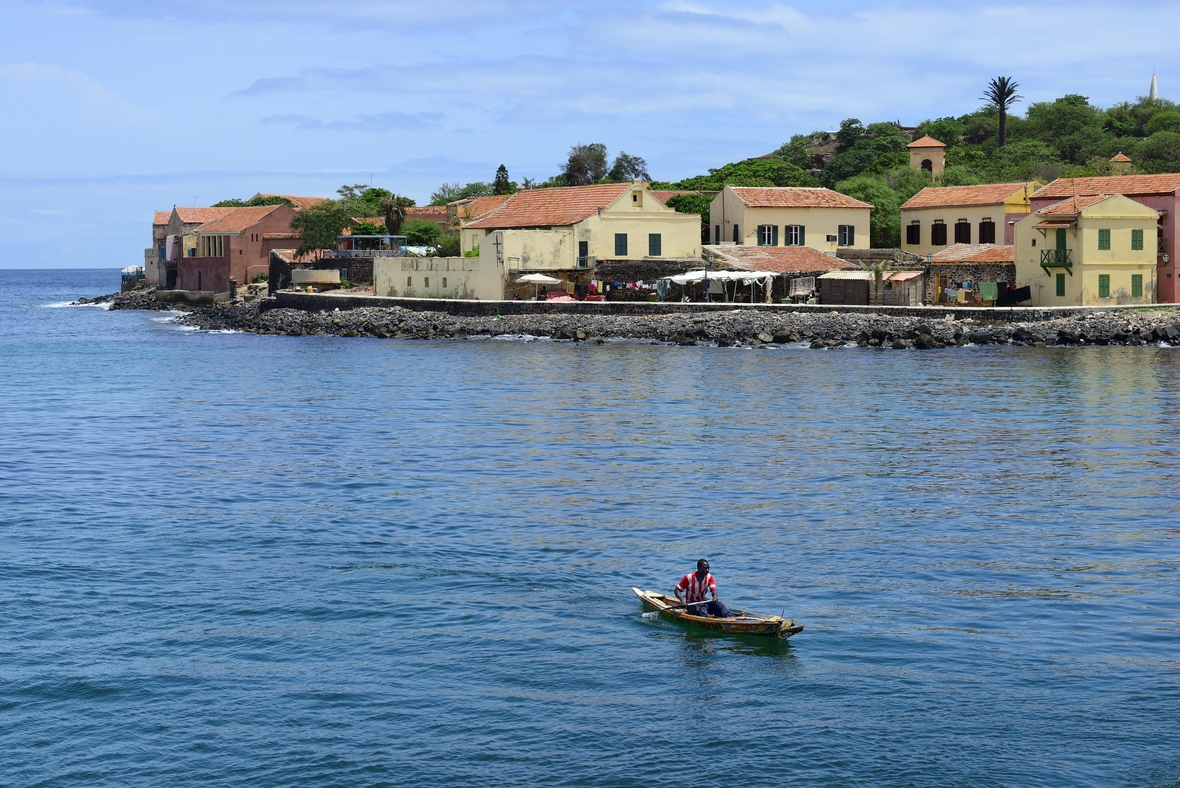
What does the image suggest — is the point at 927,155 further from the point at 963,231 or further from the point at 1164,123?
the point at 1164,123

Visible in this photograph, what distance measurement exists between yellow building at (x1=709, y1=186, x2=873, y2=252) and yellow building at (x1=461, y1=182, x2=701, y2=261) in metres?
3.95

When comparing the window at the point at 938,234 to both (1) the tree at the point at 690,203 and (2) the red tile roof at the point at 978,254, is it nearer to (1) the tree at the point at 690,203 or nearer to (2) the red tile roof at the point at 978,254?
(2) the red tile roof at the point at 978,254

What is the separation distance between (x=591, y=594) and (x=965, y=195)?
212ft

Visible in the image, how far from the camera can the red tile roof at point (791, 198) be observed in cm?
7644

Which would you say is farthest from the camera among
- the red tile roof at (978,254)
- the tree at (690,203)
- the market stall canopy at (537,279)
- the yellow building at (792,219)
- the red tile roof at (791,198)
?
the tree at (690,203)

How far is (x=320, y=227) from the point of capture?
308 ft

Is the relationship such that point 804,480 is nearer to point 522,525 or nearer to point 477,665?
point 522,525

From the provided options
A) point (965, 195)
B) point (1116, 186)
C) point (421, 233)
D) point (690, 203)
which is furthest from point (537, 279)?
point (1116, 186)

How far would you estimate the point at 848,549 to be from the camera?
22328mm

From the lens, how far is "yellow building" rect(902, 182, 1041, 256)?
7431cm

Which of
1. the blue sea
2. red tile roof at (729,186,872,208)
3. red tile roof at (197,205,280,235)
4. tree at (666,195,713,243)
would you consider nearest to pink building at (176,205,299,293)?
red tile roof at (197,205,280,235)

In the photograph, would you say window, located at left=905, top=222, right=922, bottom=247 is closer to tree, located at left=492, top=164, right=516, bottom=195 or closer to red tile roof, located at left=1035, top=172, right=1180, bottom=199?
red tile roof, located at left=1035, top=172, right=1180, bottom=199

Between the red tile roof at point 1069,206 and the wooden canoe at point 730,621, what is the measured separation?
165 feet

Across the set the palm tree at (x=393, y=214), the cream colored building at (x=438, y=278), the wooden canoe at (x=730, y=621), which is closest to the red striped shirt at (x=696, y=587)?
the wooden canoe at (x=730, y=621)
